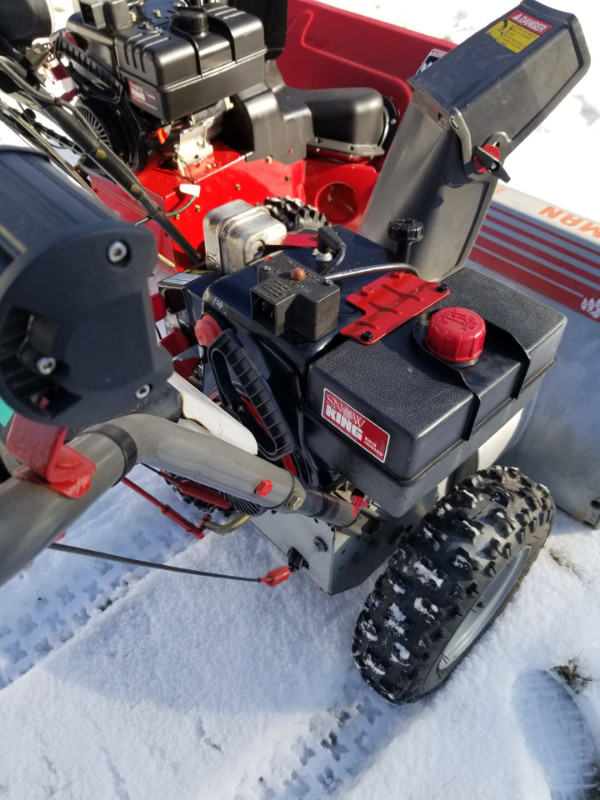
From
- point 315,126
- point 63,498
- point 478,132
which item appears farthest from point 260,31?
point 63,498

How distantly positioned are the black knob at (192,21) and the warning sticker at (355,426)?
4.52 ft

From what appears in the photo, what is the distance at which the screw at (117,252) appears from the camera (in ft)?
1.60

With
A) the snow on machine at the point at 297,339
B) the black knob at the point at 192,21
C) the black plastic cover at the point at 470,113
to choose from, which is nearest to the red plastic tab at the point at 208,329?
the snow on machine at the point at 297,339

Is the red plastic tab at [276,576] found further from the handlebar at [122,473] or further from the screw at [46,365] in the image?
the screw at [46,365]

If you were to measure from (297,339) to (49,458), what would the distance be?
20.8 inches

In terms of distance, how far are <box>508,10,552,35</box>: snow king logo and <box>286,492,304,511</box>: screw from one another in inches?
42.2

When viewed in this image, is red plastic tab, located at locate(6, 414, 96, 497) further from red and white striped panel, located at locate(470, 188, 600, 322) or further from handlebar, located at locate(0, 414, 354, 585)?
red and white striped panel, located at locate(470, 188, 600, 322)

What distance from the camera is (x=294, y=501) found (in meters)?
1.10

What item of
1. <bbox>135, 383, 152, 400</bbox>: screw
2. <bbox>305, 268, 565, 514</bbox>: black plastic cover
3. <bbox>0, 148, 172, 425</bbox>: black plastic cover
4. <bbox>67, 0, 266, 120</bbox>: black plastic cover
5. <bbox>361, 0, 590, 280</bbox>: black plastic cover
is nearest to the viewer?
<bbox>0, 148, 172, 425</bbox>: black plastic cover

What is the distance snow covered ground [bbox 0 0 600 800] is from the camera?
1369mm

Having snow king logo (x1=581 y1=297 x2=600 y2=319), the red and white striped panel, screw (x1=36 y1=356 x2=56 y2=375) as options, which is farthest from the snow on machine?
snow king logo (x1=581 y1=297 x2=600 y2=319)

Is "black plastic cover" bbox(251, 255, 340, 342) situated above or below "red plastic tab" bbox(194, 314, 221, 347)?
above

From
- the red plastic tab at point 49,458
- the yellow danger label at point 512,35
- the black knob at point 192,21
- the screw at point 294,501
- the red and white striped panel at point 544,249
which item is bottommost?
the screw at point 294,501

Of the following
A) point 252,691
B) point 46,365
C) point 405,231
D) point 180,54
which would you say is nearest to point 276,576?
point 252,691
